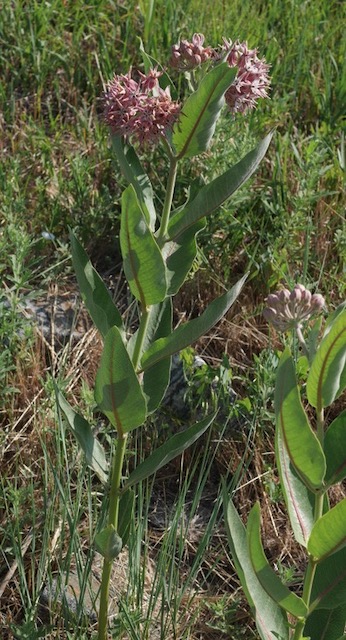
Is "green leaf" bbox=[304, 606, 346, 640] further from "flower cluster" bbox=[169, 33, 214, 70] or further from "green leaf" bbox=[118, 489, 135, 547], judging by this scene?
"flower cluster" bbox=[169, 33, 214, 70]

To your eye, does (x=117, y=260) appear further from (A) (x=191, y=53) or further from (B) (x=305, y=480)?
(B) (x=305, y=480)

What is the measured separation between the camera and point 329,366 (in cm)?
163

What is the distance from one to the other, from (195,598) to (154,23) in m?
2.24

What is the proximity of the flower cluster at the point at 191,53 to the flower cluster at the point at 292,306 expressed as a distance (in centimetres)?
50

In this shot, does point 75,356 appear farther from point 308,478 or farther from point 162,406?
point 308,478

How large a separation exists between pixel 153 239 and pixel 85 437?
0.49 m

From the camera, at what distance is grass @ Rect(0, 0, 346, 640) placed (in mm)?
2309

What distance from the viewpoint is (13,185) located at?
3.09m

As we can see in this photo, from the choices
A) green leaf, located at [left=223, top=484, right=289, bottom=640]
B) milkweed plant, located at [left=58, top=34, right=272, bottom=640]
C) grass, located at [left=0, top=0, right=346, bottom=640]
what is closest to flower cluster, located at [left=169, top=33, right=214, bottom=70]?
milkweed plant, located at [left=58, top=34, right=272, bottom=640]

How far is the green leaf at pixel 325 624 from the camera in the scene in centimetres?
196

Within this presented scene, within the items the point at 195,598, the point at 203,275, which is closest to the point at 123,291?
the point at 203,275

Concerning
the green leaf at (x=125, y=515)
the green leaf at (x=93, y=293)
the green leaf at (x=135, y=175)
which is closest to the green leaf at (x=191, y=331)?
the green leaf at (x=93, y=293)

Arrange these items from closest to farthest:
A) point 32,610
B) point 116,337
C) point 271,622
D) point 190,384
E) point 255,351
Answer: point 116,337
point 271,622
point 32,610
point 190,384
point 255,351

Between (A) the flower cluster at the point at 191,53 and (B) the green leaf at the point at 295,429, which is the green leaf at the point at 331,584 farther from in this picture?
(A) the flower cluster at the point at 191,53
